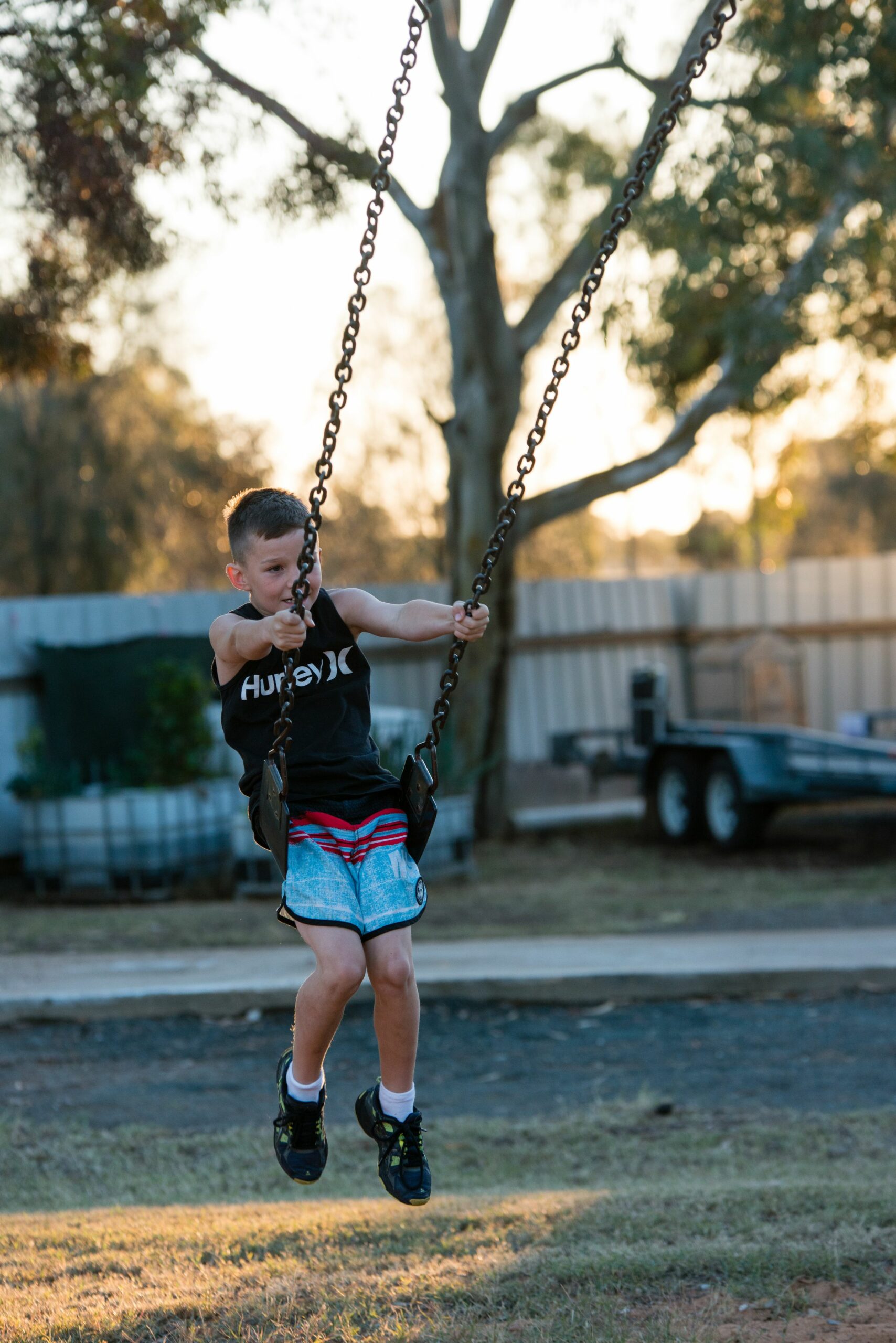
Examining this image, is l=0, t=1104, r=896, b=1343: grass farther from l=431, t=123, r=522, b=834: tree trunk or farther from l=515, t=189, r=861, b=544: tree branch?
l=515, t=189, r=861, b=544: tree branch

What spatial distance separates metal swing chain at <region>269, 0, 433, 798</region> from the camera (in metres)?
3.32

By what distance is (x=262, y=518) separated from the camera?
354 cm

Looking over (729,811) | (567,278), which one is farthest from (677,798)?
(567,278)

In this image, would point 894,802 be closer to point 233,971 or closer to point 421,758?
point 233,971

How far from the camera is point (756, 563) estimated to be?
43188 millimetres

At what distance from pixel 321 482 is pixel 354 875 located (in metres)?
0.97

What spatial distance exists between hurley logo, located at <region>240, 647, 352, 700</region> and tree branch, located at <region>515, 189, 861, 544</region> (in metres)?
10.5

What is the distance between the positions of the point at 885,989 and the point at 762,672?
9.73 meters

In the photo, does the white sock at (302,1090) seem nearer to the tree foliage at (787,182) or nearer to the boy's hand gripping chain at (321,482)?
the boy's hand gripping chain at (321,482)

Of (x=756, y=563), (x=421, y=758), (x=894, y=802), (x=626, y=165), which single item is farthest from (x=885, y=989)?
(x=756, y=563)

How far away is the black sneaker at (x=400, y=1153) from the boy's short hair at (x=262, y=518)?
142 cm

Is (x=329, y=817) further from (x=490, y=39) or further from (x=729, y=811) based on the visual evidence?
(x=490, y=39)

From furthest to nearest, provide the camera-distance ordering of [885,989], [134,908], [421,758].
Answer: [134,908], [885,989], [421,758]

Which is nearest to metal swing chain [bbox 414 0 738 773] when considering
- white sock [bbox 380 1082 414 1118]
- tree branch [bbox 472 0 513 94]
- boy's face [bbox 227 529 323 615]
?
boy's face [bbox 227 529 323 615]
